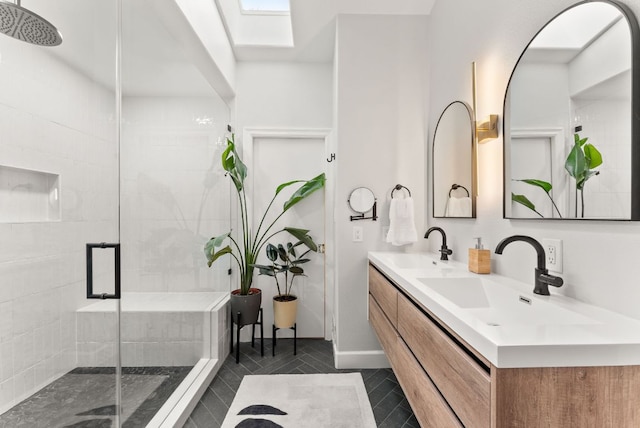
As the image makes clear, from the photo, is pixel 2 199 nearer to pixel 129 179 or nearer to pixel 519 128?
pixel 129 179

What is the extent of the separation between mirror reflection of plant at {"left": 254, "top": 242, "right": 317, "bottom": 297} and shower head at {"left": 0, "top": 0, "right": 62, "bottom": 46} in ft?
6.19

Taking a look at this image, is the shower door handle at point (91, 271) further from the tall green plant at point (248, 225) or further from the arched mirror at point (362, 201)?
the arched mirror at point (362, 201)

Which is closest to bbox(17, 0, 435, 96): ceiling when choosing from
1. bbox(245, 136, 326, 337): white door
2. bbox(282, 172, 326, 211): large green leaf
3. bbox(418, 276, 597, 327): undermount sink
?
bbox(245, 136, 326, 337): white door

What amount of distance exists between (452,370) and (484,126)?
4.28 feet

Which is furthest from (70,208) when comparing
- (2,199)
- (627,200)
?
(627,200)

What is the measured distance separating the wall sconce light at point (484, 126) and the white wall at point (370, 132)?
0.62 meters

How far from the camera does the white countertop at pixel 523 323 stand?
71 cm

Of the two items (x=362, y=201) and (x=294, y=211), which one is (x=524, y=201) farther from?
(x=294, y=211)

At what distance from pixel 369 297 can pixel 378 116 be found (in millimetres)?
1421

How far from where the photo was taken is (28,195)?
100 cm

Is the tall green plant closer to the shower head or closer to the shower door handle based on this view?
the shower door handle

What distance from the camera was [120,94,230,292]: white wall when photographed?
1570 mm

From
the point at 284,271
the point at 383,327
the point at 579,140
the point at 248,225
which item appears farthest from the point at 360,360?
the point at 579,140

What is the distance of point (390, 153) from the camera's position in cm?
238
